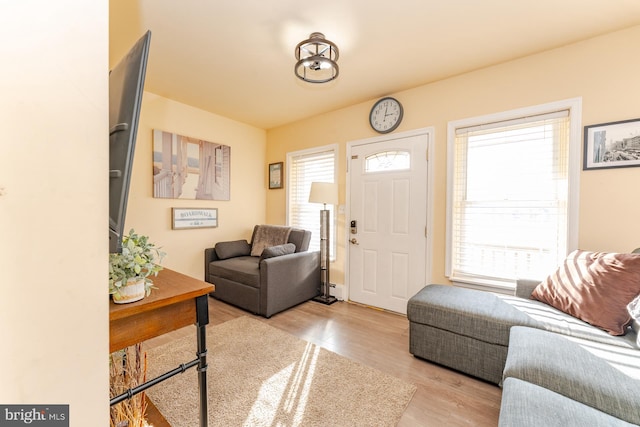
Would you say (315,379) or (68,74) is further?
(315,379)

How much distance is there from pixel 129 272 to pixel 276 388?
4.43 feet

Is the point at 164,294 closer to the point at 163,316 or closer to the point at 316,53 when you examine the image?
the point at 163,316

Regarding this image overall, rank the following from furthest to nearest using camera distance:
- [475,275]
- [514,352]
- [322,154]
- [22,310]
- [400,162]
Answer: [322,154] → [400,162] → [475,275] → [514,352] → [22,310]

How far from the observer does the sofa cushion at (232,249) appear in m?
3.71

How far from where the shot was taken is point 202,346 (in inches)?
46.1

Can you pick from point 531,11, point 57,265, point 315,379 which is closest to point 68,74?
point 57,265

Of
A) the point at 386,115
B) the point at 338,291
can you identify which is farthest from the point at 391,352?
the point at 386,115

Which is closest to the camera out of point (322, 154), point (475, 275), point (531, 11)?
point (531, 11)

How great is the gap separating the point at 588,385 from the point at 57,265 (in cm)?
194

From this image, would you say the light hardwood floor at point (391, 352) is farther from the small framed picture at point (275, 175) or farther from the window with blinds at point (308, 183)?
the small framed picture at point (275, 175)

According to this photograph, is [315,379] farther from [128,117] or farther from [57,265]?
[128,117]

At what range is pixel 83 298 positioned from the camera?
0.59 metres

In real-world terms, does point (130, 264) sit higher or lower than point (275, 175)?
lower

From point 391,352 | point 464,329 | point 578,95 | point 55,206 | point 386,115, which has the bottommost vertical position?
point 391,352
